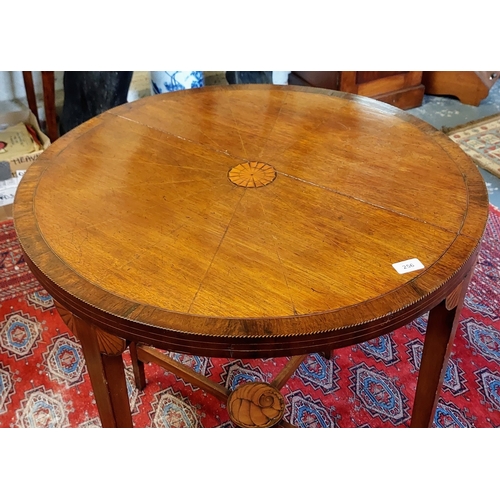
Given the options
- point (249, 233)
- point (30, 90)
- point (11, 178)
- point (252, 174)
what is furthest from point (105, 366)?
point (30, 90)

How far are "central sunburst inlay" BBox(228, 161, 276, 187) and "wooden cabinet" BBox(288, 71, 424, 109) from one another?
1.75 meters

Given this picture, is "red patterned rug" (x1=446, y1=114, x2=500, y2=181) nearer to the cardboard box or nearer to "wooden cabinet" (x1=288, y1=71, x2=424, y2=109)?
"wooden cabinet" (x1=288, y1=71, x2=424, y2=109)

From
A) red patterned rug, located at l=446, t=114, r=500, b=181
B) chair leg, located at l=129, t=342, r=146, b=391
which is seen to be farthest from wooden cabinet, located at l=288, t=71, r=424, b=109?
chair leg, located at l=129, t=342, r=146, b=391

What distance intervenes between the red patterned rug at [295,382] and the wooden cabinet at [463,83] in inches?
72.1

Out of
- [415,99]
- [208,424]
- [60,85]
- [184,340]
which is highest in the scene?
[184,340]

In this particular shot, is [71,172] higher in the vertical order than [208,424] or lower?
higher

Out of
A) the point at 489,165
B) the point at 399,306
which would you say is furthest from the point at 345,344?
the point at 489,165

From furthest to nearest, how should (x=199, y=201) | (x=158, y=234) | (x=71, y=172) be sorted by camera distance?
1. (x=71, y=172)
2. (x=199, y=201)
3. (x=158, y=234)

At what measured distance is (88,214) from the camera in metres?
1.22

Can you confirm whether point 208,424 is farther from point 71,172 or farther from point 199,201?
point 71,172

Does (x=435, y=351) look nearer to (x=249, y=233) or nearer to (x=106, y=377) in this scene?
(x=249, y=233)

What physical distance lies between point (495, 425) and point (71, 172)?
4.34 feet

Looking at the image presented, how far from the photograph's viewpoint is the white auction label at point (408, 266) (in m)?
1.05

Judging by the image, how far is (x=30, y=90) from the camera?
2607 millimetres
